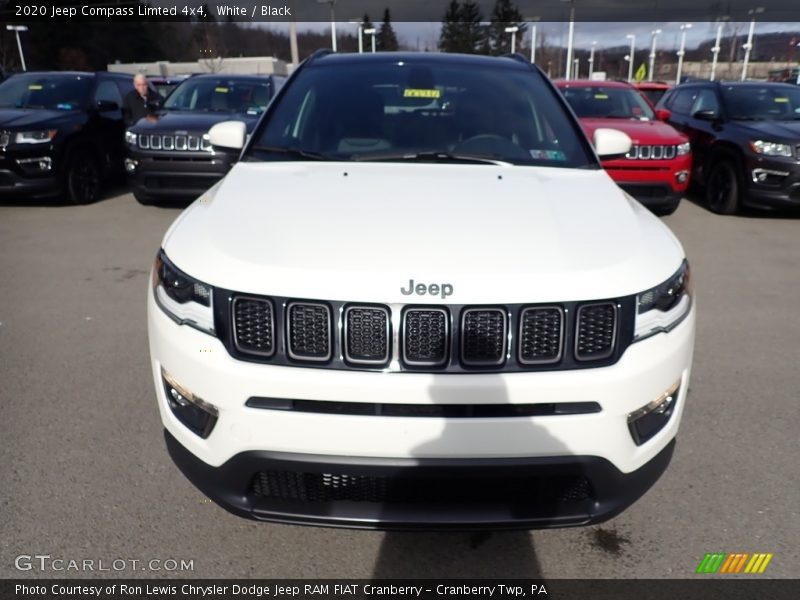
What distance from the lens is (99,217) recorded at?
823 centimetres

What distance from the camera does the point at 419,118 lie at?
3285 millimetres

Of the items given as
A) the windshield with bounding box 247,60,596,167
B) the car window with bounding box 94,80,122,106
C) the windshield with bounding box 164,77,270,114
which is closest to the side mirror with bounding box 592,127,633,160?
the windshield with bounding box 247,60,596,167

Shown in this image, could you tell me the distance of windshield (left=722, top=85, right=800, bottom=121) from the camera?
8.83m

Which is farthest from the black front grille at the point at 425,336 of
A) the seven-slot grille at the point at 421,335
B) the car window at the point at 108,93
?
the car window at the point at 108,93

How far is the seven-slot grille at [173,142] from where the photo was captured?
7711mm

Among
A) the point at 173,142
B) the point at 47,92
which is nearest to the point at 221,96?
the point at 173,142

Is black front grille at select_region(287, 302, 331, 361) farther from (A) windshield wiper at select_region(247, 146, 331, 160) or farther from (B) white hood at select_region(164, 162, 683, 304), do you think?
(A) windshield wiper at select_region(247, 146, 331, 160)

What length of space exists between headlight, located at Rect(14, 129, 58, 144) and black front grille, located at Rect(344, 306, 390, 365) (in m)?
7.92

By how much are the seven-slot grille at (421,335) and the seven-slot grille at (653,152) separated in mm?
6344

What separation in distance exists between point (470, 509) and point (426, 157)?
1.66m

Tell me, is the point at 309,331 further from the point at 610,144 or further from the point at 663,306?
the point at 610,144

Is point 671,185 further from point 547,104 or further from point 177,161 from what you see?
point 177,161

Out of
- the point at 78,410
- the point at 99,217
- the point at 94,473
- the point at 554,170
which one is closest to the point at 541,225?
the point at 554,170

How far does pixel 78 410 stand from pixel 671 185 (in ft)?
22.6
